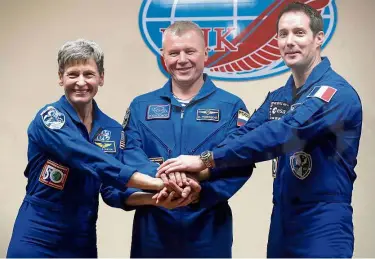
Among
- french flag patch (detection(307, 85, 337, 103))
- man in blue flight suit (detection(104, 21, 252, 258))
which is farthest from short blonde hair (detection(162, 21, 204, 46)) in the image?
french flag patch (detection(307, 85, 337, 103))

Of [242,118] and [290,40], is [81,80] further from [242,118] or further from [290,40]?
[290,40]

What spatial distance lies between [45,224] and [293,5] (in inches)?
50.0

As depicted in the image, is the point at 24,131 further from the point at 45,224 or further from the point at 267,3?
the point at 267,3

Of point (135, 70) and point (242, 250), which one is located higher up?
point (135, 70)

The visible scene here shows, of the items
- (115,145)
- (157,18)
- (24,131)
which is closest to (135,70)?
(157,18)

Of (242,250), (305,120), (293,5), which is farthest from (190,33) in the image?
(242,250)

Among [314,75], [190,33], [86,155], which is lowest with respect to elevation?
[86,155]

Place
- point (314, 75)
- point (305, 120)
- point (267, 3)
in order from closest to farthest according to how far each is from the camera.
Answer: point (305, 120) < point (314, 75) < point (267, 3)

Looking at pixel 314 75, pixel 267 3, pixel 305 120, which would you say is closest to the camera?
pixel 305 120

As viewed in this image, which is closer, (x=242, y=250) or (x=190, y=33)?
(x=190, y=33)

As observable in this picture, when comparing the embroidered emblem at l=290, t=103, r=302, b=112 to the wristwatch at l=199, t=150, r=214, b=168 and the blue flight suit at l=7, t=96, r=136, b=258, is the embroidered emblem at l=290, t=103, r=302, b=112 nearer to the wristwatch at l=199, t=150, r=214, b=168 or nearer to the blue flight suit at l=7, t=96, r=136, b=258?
the wristwatch at l=199, t=150, r=214, b=168

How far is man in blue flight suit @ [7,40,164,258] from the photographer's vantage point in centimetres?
235

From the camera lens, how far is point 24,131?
3506 millimetres

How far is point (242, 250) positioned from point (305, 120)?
134cm
